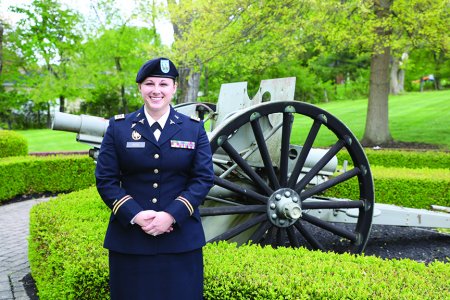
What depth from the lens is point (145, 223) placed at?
223 centimetres

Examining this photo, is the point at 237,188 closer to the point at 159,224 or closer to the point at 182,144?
Result: the point at 182,144

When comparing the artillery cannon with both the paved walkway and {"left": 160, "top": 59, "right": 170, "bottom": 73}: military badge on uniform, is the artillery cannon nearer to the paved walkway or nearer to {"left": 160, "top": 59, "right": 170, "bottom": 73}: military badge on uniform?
{"left": 160, "top": 59, "right": 170, "bottom": 73}: military badge on uniform

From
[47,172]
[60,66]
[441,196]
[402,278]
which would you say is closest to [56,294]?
[402,278]

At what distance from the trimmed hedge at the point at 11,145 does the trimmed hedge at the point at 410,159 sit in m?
6.76

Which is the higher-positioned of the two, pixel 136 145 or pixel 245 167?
pixel 136 145

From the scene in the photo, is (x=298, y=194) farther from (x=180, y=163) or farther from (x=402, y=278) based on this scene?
(x=180, y=163)

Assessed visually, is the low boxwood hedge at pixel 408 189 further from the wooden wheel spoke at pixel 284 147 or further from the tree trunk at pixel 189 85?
the tree trunk at pixel 189 85

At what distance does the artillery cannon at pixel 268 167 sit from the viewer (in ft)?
12.6

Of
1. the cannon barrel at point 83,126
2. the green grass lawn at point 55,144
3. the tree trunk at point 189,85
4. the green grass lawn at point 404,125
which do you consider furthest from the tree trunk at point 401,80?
the cannon barrel at point 83,126

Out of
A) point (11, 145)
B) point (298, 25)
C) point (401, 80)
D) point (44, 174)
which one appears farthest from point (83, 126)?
point (401, 80)

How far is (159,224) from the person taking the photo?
2217 mm

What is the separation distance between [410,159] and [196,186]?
831 cm

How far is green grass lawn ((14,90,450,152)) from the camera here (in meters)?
15.4

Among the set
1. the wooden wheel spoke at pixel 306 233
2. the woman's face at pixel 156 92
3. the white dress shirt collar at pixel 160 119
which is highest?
the woman's face at pixel 156 92
